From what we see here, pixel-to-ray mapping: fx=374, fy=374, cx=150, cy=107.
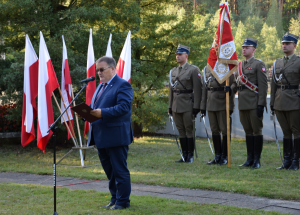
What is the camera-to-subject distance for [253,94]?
22.5ft

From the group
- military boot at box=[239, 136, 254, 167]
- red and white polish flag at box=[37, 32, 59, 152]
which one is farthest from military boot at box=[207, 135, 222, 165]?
red and white polish flag at box=[37, 32, 59, 152]

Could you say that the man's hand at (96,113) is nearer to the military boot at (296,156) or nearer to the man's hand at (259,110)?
the man's hand at (259,110)

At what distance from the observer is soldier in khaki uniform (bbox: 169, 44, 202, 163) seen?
762 centimetres

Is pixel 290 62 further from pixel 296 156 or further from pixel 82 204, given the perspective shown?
pixel 82 204

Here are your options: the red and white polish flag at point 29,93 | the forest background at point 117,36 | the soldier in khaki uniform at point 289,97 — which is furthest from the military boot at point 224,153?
the forest background at point 117,36

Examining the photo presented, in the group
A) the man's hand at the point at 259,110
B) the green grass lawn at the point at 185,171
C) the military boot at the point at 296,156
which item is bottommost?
the green grass lawn at the point at 185,171

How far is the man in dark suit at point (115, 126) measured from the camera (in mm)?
4188

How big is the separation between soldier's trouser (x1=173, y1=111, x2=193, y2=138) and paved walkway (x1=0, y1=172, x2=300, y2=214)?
7.64 ft

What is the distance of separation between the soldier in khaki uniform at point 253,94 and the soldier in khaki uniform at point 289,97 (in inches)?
9.7

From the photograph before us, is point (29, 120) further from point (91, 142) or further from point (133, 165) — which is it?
point (91, 142)

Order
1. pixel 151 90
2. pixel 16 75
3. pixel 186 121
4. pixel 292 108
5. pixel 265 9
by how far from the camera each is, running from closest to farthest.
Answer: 1. pixel 292 108
2. pixel 186 121
3. pixel 16 75
4. pixel 151 90
5. pixel 265 9

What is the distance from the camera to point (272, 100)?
6.82 meters

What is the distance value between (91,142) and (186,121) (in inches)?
142

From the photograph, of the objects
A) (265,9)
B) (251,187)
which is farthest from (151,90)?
(265,9)
